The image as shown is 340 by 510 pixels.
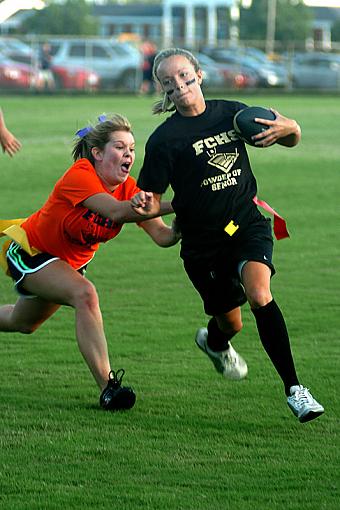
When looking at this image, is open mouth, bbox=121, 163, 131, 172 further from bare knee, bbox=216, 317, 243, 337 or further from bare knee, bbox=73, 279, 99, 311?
bare knee, bbox=216, 317, 243, 337

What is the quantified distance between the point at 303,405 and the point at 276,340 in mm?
431

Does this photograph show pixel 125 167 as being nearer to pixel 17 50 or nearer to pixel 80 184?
pixel 80 184

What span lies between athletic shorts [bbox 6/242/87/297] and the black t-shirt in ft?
2.21

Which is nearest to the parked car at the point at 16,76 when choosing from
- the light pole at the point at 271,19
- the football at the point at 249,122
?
the football at the point at 249,122

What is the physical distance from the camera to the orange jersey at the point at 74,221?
21.5 ft

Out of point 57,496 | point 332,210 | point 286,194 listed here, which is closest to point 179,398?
point 57,496

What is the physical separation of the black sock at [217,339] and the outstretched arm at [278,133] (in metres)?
1.27

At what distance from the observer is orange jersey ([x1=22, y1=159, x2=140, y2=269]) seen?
654 centimetres

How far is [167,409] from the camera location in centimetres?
652

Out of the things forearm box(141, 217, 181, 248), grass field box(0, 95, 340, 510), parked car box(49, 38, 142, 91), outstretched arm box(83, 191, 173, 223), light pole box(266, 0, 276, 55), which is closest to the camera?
grass field box(0, 95, 340, 510)

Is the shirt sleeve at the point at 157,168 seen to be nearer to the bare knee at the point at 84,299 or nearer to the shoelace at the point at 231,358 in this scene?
the bare knee at the point at 84,299

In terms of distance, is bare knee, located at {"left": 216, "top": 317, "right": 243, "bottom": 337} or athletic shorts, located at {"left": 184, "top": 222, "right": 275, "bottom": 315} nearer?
athletic shorts, located at {"left": 184, "top": 222, "right": 275, "bottom": 315}

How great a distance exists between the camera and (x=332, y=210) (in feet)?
49.8

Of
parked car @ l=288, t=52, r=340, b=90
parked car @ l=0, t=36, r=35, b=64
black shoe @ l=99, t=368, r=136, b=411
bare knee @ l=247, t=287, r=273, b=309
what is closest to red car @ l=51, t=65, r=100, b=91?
parked car @ l=0, t=36, r=35, b=64
